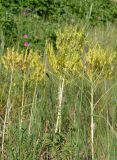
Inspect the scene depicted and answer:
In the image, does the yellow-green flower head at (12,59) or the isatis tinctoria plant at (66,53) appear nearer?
the isatis tinctoria plant at (66,53)

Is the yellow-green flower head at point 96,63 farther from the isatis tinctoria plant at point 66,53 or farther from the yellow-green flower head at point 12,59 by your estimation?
the yellow-green flower head at point 12,59

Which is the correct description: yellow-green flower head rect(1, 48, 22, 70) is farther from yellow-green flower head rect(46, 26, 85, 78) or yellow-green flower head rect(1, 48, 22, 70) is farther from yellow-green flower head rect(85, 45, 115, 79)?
yellow-green flower head rect(85, 45, 115, 79)

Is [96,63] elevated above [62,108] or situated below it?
above

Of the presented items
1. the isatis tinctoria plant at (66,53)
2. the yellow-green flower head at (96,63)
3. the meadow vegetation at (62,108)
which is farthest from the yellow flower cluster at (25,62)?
the yellow-green flower head at (96,63)

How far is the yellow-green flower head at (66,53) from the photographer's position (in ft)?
7.06

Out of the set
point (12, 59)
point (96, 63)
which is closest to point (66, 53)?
point (96, 63)

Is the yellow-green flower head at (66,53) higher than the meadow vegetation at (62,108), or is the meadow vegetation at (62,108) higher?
the yellow-green flower head at (66,53)

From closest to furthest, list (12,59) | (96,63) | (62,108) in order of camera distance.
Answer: (96,63) → (12,59) → (62,108)

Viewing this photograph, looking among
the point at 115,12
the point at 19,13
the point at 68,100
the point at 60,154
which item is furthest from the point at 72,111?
the point at 115,12

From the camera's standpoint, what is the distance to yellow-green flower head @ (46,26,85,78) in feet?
7.06

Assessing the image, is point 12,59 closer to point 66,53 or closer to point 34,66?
point 34,66

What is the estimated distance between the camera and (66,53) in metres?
2.17

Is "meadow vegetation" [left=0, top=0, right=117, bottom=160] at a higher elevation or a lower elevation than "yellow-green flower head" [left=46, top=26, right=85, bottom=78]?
lower

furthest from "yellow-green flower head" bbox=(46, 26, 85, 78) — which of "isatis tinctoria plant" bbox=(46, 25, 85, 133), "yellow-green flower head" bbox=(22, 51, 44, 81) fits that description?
"yellow-green flower head" bbox=(22, 51, 44, 81)
